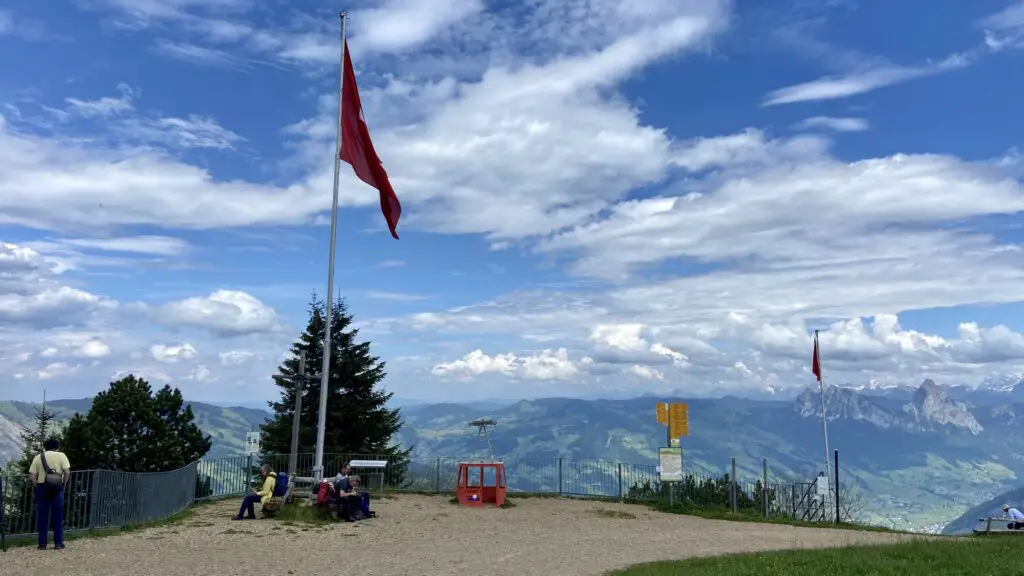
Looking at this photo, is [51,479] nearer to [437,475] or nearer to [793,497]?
[437,475]

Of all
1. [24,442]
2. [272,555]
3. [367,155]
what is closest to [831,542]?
[272,555]

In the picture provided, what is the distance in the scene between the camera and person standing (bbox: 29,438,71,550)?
15.1m

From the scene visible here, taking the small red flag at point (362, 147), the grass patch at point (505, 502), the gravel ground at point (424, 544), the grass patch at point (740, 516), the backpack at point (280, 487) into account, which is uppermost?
the small red flag at point (362, 147)

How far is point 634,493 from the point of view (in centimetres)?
3127

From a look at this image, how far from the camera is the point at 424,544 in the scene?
17938 millimetres

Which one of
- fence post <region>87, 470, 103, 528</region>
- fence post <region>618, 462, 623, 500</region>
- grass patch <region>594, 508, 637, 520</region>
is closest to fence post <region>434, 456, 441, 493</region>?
fence post <region>618, 462, 623, 500</region>

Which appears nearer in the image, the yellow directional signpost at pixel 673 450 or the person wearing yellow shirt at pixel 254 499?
the person wearing yellow shirt at pixel 254 499

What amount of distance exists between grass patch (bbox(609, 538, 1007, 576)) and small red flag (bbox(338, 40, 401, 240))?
40.2ft

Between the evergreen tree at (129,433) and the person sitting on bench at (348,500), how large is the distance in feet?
44.0

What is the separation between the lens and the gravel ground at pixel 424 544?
46.5 ft

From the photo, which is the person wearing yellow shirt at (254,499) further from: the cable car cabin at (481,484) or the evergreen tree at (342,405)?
the evergreen tree at (342,405)

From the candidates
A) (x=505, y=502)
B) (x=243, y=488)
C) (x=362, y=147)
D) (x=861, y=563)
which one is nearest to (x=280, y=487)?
(x=243, y=488)

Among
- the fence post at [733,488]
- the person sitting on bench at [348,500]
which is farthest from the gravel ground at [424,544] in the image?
the fence post at [733,488]

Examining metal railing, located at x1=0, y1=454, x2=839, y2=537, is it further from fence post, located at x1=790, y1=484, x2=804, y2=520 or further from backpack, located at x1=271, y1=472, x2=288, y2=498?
backpack, located at x1=271, y1=472, x2=288, y2=498
